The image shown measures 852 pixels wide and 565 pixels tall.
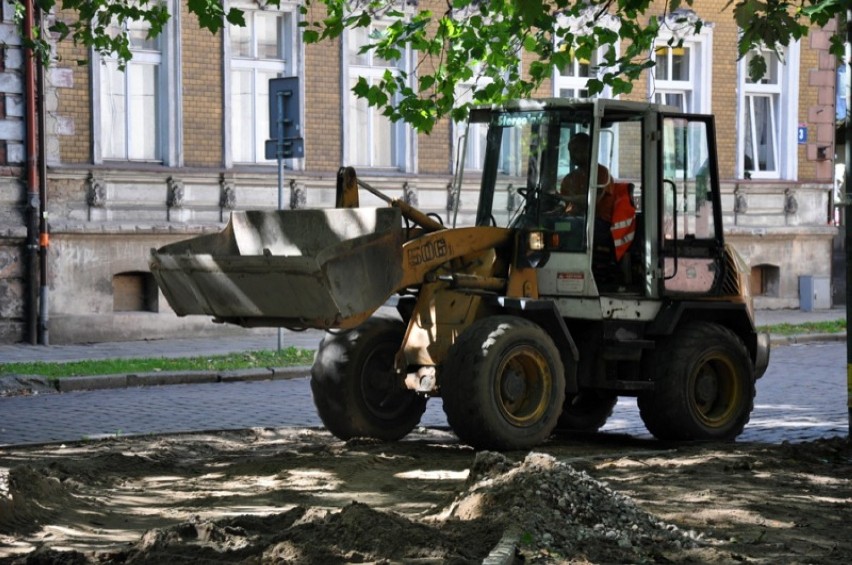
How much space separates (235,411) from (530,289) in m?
3.82

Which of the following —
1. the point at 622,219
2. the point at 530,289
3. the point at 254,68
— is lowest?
the point at 530,289

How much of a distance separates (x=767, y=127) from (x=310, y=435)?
67.7ft

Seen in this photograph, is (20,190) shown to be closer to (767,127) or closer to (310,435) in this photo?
(310,435)

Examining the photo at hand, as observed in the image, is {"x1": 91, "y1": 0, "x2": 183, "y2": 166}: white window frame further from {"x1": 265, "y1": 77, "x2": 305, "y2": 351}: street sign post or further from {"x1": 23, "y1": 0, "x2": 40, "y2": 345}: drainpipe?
{"x1": 265, "y1": 77, "x2": 305, "y2": 351}: street sign post

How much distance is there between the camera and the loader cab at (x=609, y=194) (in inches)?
507

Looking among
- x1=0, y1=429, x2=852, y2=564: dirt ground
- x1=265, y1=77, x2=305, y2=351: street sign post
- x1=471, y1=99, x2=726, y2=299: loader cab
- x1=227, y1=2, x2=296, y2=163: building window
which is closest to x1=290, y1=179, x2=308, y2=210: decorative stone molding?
x1=227, y1=2, x2=296, y2=163: building window

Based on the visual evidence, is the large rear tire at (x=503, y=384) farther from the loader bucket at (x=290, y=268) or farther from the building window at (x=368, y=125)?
the building window at (x=368, y=125)

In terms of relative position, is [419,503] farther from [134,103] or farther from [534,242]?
[134,103]

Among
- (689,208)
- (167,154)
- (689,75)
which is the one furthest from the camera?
(689,75)

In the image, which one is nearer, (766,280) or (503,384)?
(503,384)

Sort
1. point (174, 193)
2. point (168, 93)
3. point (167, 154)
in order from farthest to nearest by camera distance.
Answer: point (168, 93) → point (167, 154) → point (174, 193)

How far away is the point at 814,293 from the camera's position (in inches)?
1224

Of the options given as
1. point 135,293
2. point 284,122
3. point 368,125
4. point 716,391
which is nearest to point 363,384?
point 716,391

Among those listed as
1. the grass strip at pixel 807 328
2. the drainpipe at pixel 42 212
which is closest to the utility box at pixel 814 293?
the grass strip at pixel 807 328
